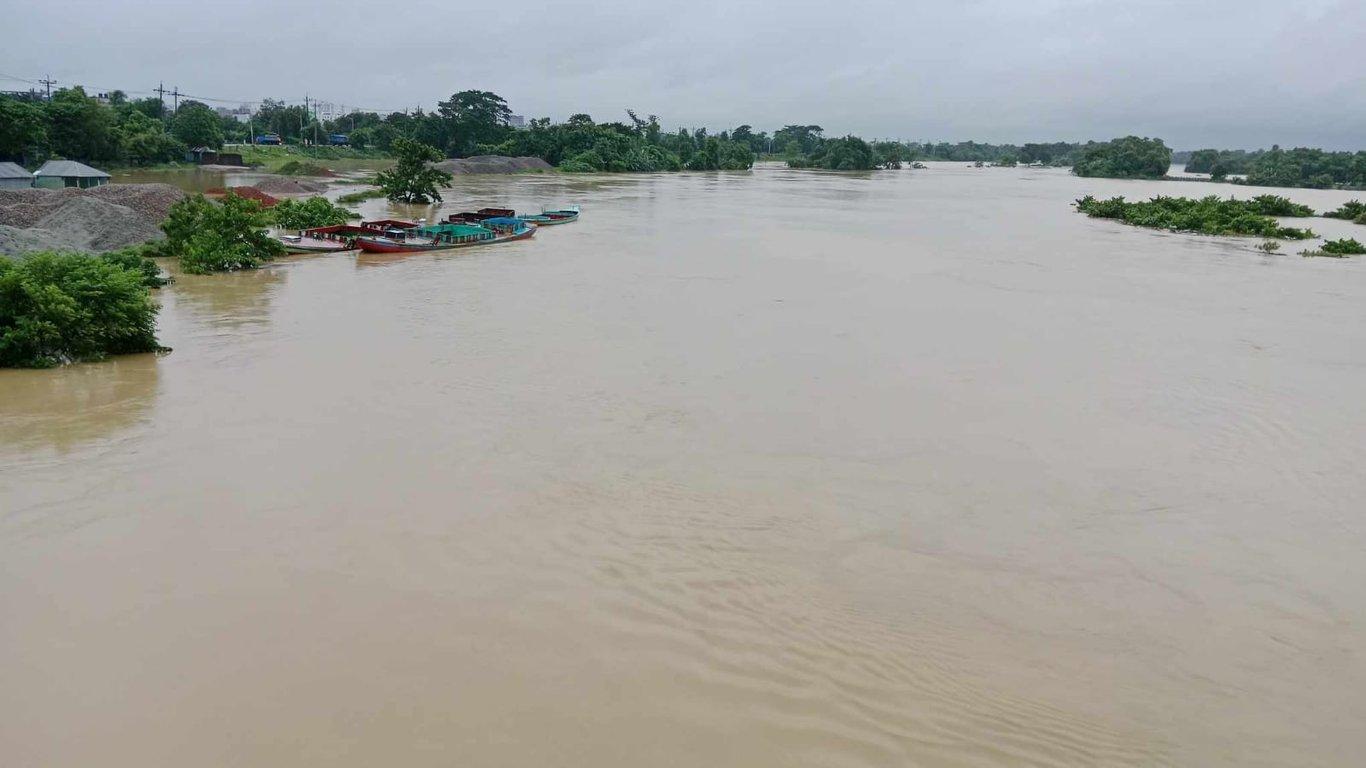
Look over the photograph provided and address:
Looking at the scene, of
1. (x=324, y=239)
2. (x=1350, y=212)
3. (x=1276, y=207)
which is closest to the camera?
(x=324, y=239)

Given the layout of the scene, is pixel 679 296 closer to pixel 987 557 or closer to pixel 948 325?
pixel 948 325

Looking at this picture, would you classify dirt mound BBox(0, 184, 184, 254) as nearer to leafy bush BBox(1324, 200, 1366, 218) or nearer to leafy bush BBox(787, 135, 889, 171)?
leafy bush BBox(1324, 200, 1366, 218)

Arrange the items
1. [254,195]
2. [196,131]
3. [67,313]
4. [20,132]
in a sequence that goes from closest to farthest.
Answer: [67,313], [254,195], [20,132], [196,131]

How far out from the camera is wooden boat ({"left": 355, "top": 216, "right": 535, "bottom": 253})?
18.8 metres

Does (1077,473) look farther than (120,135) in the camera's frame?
No

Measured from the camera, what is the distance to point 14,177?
26.7 metres

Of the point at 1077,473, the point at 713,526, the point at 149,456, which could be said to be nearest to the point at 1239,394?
the point at 1077,473

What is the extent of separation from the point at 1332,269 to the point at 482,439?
21.8 m

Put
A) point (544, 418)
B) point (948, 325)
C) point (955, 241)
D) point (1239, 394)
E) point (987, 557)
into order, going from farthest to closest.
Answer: point (955, 241), point (948, 325), point (1239, 394), point (544, 418), point (987, 557)

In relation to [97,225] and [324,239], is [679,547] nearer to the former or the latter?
[324,239]

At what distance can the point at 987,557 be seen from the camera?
19.1 ft

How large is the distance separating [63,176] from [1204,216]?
3792 cm

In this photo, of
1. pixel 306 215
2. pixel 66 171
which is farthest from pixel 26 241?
pixel 66 171

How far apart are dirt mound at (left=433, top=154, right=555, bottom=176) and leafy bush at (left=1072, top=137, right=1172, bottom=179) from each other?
162ft
